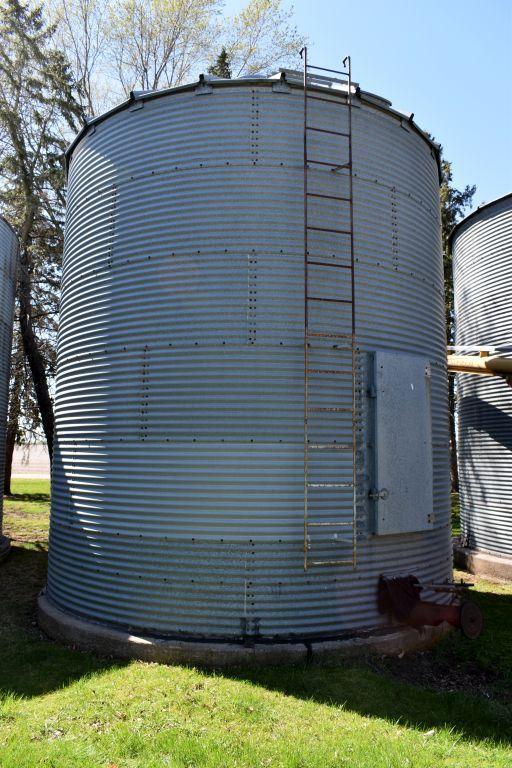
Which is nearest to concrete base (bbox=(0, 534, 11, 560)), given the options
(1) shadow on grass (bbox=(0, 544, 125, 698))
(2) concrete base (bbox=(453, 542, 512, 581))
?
(1) shadow on grass (bbox=(0, 544, 125, 698))

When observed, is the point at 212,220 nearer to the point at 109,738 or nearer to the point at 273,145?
the point at 273,145

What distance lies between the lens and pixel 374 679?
20.1 ft

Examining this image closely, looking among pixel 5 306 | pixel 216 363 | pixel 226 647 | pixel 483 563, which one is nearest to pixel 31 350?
pixel 5 306

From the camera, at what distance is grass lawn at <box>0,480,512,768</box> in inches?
182

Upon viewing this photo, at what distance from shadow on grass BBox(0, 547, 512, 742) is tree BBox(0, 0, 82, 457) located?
13035 millimetres

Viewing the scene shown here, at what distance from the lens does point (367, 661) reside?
21.6 feet

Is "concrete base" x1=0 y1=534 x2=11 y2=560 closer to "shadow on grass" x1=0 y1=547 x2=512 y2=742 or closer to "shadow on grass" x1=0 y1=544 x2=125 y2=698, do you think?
"shadow on grass" x1=0 y1=544 x2=125 y2=698

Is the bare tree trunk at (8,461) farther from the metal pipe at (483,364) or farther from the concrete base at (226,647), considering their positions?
the metal pipe at (483,364)

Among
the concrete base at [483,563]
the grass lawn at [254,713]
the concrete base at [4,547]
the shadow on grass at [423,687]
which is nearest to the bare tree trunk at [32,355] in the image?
the concrete base at [4,547]

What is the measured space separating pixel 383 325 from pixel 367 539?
3.05 m

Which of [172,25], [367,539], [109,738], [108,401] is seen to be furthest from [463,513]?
[172,25]

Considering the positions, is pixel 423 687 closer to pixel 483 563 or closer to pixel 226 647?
pixel 226 647

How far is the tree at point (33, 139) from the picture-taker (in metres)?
19.6

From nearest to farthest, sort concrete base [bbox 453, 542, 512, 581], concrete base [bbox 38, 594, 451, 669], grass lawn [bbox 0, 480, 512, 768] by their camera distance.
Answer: grass lawn [bbox 0, 480, 512, 768] → concrete base [bbox 38, 594, 451, 669] → concrete base [bbox 453, 542, 512, 581]
